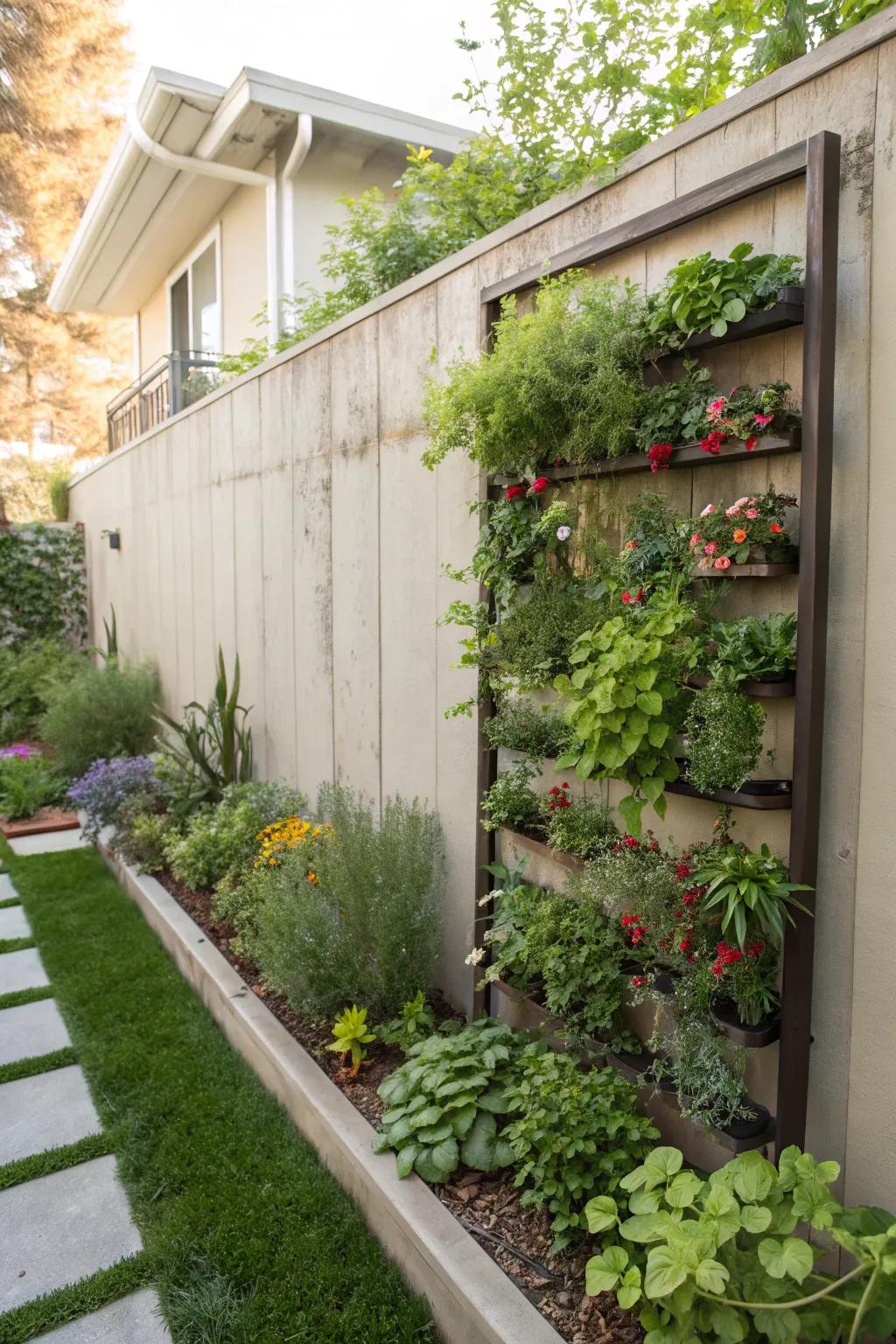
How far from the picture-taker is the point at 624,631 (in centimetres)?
197

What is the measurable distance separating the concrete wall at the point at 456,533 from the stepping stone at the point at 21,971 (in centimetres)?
139

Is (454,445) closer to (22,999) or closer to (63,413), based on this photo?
(22,999)

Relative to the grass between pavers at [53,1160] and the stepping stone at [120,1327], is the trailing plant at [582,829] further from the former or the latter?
the grass between pavers at [53,1160]

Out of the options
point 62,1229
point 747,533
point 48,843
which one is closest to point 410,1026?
point 62,1229

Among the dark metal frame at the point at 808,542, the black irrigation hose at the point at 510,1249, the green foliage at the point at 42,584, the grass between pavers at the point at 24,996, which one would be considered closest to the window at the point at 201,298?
the green foliage at the point at 42,584

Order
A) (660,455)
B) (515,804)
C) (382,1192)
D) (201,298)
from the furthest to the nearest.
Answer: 1. (201,298)
2. (515,804)
3. (382,1192)
4. (660,455)

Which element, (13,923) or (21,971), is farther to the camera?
(13,923)

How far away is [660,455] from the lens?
1.94 m

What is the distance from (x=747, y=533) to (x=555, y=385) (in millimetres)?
645

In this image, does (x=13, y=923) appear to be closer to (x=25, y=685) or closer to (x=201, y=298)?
(x=25, y=685)

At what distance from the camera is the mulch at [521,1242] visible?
180 cm

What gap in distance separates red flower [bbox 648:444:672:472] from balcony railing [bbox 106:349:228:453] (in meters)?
5.44

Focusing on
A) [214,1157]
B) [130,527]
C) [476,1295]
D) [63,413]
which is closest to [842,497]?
[476,1295]

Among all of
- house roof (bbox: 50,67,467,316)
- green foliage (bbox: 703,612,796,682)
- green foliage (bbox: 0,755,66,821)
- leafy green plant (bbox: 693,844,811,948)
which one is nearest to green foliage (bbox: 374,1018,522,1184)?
leafy green plant (bbox: 693,844,811,948)
